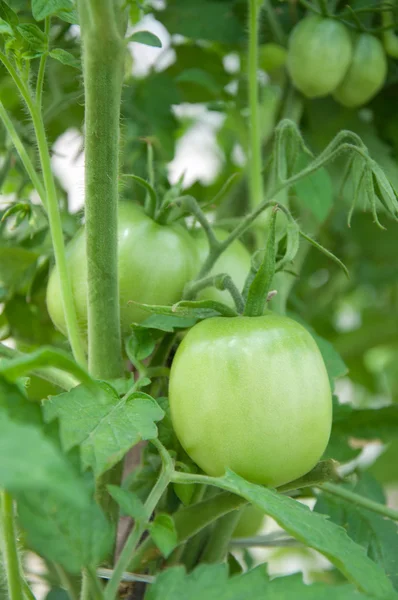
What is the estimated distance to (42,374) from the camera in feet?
1.51

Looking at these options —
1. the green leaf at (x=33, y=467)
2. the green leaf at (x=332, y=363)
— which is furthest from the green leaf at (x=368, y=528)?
the green leaf at (x=33, y=467)

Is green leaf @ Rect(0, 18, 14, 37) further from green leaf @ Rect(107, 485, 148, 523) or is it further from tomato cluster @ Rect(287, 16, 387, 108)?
tomato cluster @ Rect(287, 16, 387, 108)

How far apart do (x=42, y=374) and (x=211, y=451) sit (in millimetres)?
139

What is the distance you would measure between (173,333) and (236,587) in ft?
0.68

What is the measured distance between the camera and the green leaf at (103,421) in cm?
34

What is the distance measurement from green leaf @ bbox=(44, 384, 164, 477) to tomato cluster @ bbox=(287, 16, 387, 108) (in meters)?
0.45

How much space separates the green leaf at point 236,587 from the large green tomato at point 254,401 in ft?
0.22

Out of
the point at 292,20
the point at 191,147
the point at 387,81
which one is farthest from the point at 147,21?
the point at 191,147

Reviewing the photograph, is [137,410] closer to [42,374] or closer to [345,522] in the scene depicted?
[42,374]

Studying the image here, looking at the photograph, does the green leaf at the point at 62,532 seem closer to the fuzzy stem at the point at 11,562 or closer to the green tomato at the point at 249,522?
the fuzzy stem at the point at 11,562

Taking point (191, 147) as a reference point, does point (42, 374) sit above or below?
above

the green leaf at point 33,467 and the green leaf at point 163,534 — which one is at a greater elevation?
the green leaf at point 33,467

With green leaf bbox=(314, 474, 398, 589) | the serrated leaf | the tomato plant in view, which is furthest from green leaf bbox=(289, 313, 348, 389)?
the serrated leaf

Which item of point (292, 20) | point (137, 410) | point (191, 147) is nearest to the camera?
point (137, 410)
